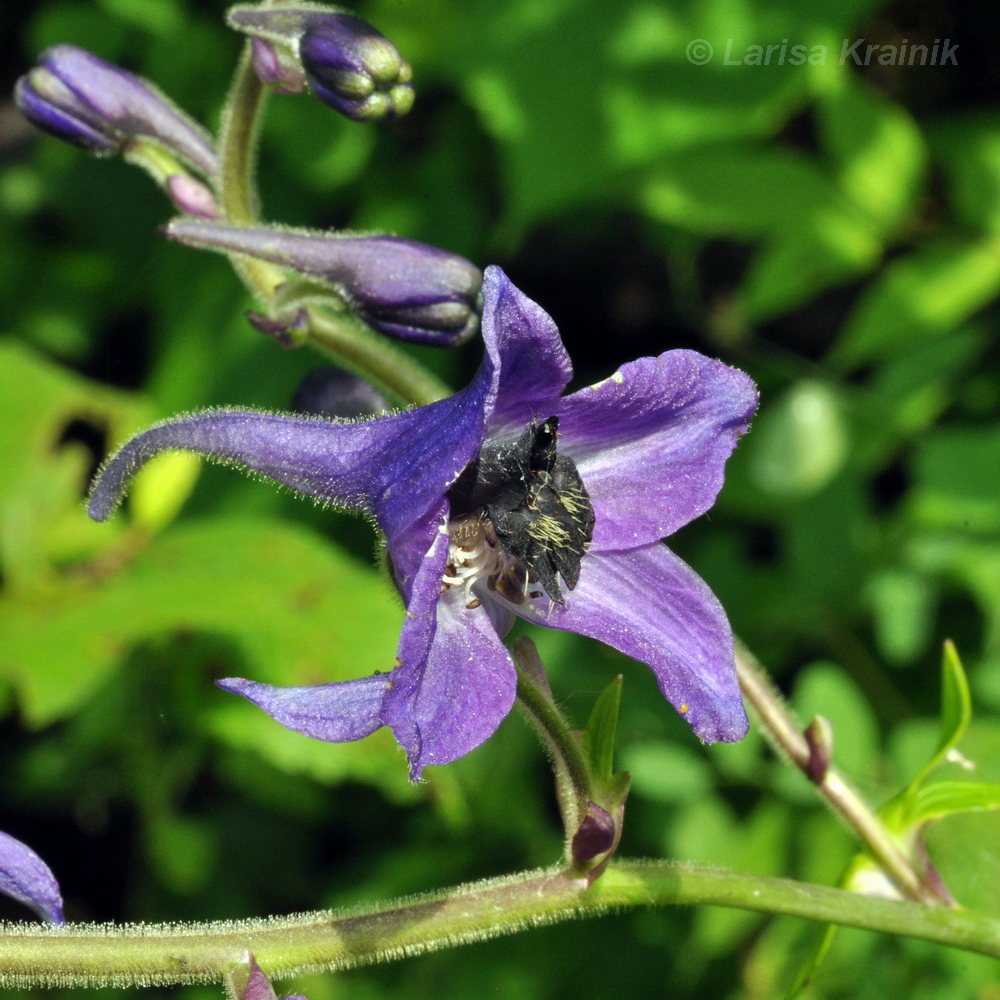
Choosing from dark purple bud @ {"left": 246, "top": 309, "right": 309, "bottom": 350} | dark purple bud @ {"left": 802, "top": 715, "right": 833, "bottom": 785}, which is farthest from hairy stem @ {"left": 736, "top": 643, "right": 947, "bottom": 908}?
dark purple bud @ {"left": 246, "top": 309, "right": 309, "bottom": 350}

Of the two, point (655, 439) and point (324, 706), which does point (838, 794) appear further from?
point (324, 706)

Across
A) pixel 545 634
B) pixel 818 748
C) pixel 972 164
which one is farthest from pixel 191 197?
pixel 972 164

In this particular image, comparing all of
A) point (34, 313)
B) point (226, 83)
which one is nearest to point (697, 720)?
point (226, 83)

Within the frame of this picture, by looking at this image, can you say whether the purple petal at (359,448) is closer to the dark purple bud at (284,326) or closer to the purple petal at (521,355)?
the purple petal at (521,355)

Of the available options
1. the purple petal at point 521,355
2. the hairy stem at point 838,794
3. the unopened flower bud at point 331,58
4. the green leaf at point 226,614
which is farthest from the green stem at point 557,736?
the green leaf at point 226,614

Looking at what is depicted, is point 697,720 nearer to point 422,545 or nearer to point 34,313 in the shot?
point 422,545
